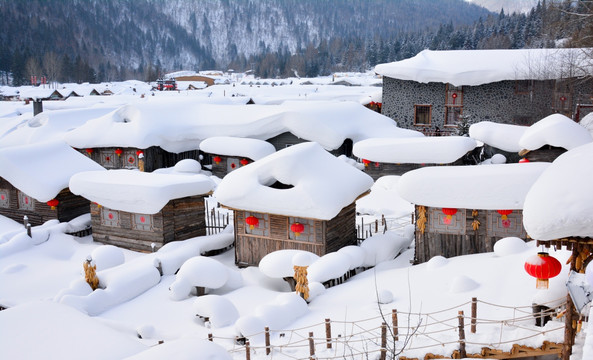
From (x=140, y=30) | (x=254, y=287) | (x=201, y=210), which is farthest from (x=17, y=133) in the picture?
(x=140, y=30)

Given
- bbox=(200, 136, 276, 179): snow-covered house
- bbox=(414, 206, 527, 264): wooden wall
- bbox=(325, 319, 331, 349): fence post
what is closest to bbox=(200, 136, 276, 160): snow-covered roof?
bbox=(200, 136, 276, 179): snow-covered house

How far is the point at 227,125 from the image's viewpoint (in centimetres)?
2942

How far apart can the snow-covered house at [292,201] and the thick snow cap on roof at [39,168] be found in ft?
26.7

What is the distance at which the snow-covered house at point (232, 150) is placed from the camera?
26797mm

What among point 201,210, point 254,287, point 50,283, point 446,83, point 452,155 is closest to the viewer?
point 254,287

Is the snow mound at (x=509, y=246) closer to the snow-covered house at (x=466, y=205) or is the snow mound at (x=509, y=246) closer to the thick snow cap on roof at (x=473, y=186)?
the snow-covered house at (x=466, y=205)

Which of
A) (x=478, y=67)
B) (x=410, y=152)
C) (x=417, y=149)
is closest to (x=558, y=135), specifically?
(x=417, y=149)

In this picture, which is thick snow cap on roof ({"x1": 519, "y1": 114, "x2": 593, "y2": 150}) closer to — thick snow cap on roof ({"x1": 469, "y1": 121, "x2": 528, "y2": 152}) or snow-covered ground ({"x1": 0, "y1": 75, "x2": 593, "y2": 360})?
thick snow cap on roof ({"x1": 469, "y1": 121, "x2": 528, "y2": 152})

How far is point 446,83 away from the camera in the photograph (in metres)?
31.7

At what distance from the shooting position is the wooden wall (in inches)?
554

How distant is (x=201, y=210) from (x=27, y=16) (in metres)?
144

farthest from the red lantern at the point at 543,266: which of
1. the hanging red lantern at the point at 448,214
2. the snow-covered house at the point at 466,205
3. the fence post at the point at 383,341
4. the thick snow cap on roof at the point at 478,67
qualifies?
the thick snow cap on roof at the point at 478,67

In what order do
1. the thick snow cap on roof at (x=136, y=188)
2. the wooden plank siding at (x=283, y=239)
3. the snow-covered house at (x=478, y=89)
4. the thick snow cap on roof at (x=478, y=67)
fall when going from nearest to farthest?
the wooden plank siding at (x=283, y=239), the thick snow cap on roof at (x=136, y=188), the thick snow cap on roof at (x=478, y=67), the snow-covered house at (x=478, y=89)

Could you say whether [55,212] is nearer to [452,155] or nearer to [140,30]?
[452,155]
